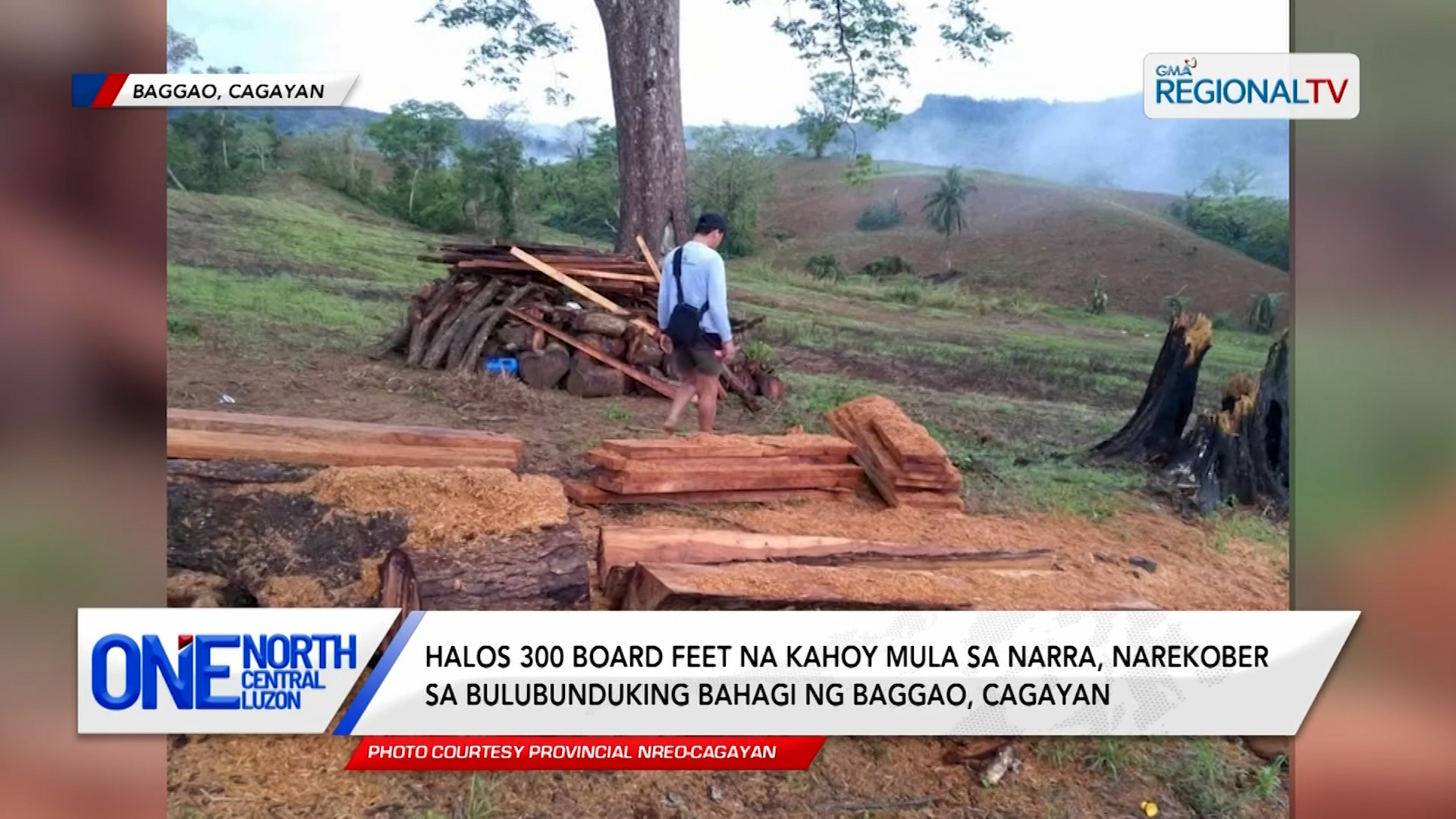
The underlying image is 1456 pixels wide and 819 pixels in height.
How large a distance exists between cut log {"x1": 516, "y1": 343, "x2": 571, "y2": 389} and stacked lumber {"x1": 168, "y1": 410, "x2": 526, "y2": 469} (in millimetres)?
1340

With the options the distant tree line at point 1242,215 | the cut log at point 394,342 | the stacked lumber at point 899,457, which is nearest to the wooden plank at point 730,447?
the stacked lumber at point 899,457

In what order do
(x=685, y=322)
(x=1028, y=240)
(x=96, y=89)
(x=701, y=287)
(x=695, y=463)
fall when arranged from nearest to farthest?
Result: (x=96, y=89), (x=695, y=463), (x=701, y=287), (x=685, y=322), (x=1028, y=240)

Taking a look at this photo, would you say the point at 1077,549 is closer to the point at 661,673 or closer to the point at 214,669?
the point at 661,673

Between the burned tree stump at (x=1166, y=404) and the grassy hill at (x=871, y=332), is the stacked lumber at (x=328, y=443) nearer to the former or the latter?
the grassy hill at (x=871, y=332)

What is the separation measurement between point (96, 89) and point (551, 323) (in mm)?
3582

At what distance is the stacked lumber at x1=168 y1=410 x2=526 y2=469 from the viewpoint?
489 centimetres

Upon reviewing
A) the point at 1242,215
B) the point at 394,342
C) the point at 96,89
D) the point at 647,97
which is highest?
the point at 647,97

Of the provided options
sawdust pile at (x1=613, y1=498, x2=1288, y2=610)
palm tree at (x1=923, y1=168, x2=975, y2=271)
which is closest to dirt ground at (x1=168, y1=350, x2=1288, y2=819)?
sawdust pile at (x1=613, y1=498, x2=1288, y2=610)

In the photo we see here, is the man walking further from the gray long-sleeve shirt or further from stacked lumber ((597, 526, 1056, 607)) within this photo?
stacked lumber ((597, 526, 1056, 607))

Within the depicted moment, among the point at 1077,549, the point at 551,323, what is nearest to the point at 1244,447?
the point at 1077,549

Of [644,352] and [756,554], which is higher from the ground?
[644,352]

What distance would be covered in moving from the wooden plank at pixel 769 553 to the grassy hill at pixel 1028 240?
6.36 ft

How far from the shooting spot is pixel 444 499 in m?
5.01

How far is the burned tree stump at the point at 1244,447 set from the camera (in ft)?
18.2
